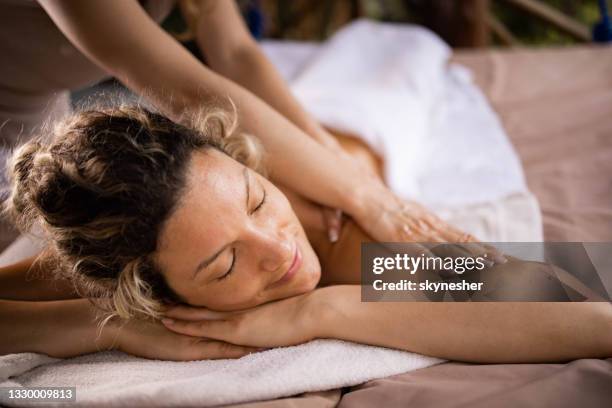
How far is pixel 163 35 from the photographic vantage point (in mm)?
1036

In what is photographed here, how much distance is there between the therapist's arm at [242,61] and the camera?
1.29 meters

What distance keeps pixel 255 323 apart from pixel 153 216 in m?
0.24

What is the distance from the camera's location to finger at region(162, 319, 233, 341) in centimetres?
91

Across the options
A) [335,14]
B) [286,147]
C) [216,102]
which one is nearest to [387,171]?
[286,147]

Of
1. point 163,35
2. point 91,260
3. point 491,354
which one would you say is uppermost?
point 163,35

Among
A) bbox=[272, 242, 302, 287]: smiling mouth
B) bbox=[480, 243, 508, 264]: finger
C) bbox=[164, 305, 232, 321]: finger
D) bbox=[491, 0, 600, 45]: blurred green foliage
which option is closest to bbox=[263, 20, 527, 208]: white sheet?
bbox=[480, 243, 508, 264]: finger

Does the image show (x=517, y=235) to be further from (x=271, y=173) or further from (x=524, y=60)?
(x=524, y=60)

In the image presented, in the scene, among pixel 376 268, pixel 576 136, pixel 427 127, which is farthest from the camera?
pixel 427 127

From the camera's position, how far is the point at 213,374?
826 mm

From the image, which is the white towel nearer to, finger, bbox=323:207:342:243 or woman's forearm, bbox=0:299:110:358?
woman's forearm, bbox=0:299:110:358

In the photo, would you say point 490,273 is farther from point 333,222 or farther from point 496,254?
point 333,222

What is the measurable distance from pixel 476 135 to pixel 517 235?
511mm

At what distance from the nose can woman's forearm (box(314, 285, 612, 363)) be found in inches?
3.6

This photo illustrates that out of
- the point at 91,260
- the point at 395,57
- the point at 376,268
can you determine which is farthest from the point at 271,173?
the point at 395,57
